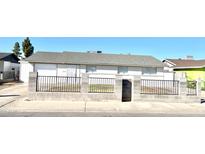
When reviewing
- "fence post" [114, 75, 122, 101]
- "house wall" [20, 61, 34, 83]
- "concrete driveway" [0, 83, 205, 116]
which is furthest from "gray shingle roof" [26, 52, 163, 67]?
"concrete driveway" [0, 83, 205, 116]

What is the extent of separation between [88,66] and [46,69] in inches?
203

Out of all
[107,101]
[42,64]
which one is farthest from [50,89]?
[42,64]

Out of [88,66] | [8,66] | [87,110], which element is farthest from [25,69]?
[87,110]

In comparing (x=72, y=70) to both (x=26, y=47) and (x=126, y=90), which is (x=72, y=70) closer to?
(x=126, y=90)

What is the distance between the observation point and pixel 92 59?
25.8 metres

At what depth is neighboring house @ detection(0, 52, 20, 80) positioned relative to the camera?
27552 mm

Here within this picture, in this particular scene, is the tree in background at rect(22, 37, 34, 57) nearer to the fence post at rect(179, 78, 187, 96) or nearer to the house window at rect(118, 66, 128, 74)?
the house window at rect(118, 66, 128, 74)

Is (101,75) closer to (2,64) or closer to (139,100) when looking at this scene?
(139,100)

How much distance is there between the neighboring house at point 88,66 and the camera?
76.9ft

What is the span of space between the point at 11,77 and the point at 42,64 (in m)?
9.07

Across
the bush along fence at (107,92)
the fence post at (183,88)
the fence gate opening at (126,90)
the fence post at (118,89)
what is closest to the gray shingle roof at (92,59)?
the bush along fence at (107,92)

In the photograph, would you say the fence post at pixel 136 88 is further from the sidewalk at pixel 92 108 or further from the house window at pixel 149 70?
the house window at pixel 149 70

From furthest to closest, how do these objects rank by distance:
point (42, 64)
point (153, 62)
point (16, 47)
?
1. point (16, 47)
2. point (153, 62)
3. point (42, 64)

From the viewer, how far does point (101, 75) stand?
24.1 metres
